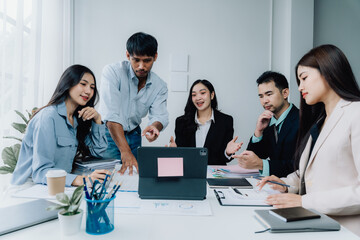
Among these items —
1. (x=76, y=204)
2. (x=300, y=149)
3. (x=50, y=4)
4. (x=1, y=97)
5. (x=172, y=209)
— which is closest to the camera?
(x=76, y=204)

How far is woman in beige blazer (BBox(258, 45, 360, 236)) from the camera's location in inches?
38.3

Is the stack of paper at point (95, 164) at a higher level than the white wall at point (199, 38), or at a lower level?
lower

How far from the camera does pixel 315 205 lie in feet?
3.21

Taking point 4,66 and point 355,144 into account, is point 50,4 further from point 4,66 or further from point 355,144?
point 355,144

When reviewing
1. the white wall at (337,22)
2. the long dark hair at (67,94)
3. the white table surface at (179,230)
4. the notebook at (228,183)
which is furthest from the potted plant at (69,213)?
the white wall at (337,22)

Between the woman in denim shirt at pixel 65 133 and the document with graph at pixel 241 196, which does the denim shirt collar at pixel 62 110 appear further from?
the document with graph at pixel 241 196

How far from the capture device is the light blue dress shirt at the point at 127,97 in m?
1.98

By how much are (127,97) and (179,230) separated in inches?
→ 61.4

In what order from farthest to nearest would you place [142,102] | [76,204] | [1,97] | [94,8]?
[94,8] → [142,102] → [1,97] → [76,204]

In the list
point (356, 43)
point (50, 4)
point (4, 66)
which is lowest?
point (4, 66)

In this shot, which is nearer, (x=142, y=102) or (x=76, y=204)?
(x=76, y=204)

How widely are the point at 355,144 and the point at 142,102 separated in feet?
5.31

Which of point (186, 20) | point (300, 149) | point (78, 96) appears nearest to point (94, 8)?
point (186, 20)

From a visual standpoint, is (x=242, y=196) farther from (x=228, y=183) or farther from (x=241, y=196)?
(x=228, y=183)
